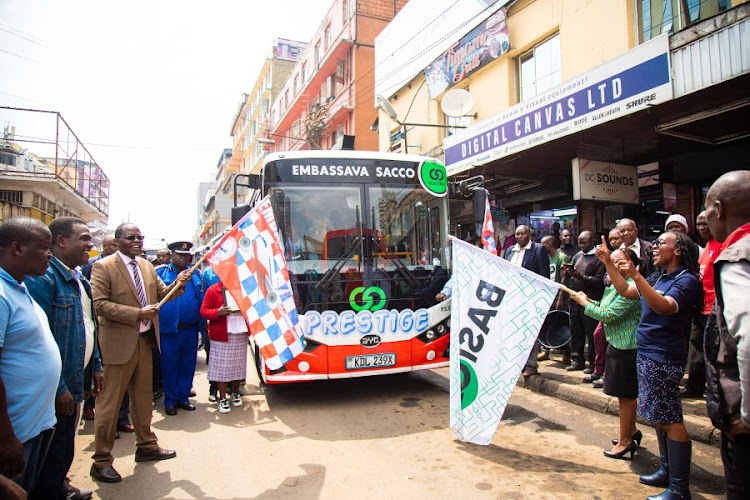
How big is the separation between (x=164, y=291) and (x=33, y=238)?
2065 millimetres

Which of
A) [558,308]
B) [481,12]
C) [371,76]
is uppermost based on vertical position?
[371,76]

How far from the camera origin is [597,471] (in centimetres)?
353

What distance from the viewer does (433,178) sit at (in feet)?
19.9

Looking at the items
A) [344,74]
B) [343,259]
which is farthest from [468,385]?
[344,74]

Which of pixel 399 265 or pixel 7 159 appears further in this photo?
pixel 7 159

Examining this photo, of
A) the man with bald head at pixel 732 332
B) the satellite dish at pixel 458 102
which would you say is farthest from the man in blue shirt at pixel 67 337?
the satellite dish at pixel 458 102

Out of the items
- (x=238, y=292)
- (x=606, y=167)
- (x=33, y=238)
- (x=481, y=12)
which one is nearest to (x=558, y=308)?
(x=606, y=167)

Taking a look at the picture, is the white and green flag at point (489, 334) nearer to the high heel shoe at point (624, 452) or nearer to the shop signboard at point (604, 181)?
the high heel shoe at point (624, 452)

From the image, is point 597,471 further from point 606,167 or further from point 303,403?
point 606,167

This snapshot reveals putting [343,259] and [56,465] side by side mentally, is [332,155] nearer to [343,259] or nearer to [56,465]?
[343,259]

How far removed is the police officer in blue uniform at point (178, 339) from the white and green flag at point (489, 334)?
332 cm

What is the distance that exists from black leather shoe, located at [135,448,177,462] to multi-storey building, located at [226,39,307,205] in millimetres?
27975

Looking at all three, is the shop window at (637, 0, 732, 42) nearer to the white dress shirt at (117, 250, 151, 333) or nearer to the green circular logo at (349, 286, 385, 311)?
the green circular logo at (349, 286, 385, 311)

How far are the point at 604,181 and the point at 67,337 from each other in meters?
8.60
